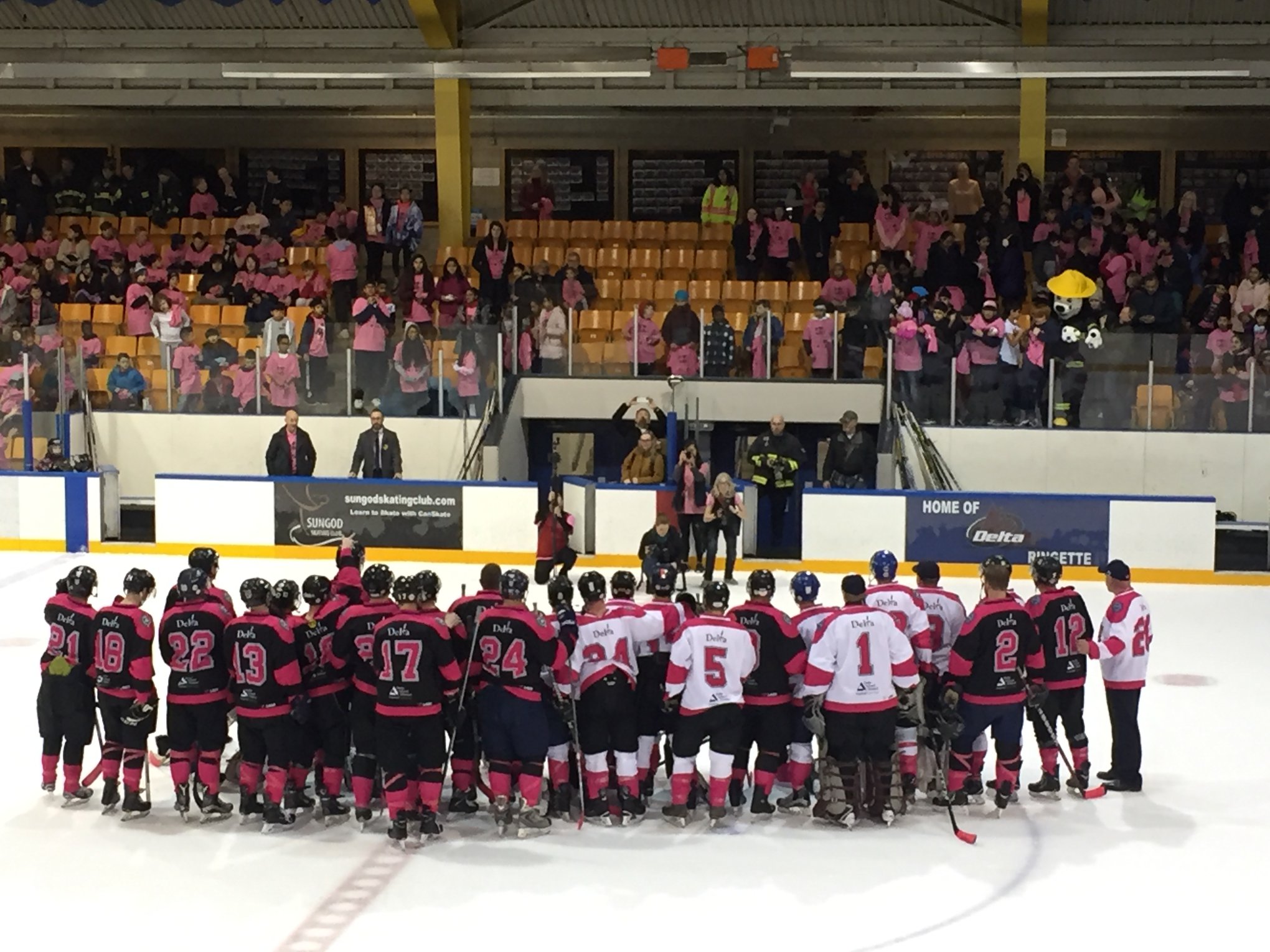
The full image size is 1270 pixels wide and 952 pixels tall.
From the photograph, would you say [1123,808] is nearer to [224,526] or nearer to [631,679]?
[631,679]

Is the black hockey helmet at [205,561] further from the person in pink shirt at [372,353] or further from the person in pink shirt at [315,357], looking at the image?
the person in pink shirt at [315,357]

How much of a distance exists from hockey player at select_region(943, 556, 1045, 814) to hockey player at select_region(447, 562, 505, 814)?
2.04 m

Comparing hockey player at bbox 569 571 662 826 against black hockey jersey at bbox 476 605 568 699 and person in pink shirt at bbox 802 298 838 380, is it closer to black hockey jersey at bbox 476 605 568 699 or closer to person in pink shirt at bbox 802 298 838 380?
black hockey jersey at bbox 476 605 568 699

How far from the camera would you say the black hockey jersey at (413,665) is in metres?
8.61

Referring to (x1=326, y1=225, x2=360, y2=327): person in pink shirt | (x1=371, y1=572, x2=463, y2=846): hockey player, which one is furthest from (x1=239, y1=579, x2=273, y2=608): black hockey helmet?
(x1=326, y1=225, x2=360, y2=327): person in pink shirt

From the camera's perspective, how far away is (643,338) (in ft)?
64.3

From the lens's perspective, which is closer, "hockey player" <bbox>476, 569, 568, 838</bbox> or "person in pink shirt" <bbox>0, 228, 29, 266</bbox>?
"hockey player" <bbox>476, 569, 568, 838</bbox>

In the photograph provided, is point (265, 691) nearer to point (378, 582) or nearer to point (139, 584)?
point (378, 582)

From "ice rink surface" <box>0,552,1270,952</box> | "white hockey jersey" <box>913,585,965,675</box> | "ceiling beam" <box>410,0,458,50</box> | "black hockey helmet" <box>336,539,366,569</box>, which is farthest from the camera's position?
"ceiling beam" <box>410,0,458,50</box>

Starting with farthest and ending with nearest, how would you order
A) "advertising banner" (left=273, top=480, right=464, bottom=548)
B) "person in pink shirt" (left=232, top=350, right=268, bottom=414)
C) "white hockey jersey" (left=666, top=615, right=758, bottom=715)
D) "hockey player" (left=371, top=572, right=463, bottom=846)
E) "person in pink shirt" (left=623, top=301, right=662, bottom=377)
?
"person in pink shirt" (left=623, top=301, right=662, bottom=377), "person in pink shirt" (left=232, top=350, right=268, bottom=414), "advertising banner" (left=273, top=480, right=464, bottom=548), "white hockey jersey" (left=666, top=615, right=758, bottom=715), "hockey player" (left=371, top=572, right=463, bottom=846)

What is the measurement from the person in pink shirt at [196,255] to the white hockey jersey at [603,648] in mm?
14723

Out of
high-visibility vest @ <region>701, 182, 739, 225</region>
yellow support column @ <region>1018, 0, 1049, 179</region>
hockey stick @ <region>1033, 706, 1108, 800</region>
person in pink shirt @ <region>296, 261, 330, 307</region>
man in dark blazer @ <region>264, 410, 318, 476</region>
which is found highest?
yellow support column @ <region>1018, 0, 1049, 179</region>

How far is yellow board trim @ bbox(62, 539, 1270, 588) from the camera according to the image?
1656cm

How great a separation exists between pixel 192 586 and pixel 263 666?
586mm
